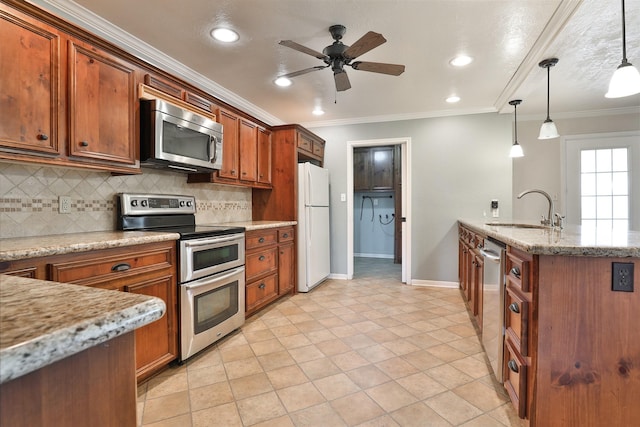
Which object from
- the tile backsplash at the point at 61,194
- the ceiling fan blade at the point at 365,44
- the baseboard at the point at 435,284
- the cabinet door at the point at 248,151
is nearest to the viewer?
the tile backsplash at the point at 61,194

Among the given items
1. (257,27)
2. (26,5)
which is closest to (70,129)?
(26,5)

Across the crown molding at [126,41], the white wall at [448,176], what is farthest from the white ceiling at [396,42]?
the white wall at [448,176]

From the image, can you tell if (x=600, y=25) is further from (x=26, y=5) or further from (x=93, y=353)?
(x=26, y=5)

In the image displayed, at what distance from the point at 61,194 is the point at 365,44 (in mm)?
2150

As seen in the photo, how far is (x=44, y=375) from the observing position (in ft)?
1.38

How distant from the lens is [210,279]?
2.30 m

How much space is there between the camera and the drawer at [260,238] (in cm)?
293

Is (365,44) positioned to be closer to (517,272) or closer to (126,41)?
(517,272)

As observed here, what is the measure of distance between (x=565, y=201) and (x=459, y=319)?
265 centimetres

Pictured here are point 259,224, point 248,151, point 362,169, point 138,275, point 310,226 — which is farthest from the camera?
point 362,169

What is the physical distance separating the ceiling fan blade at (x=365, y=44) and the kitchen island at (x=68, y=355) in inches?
75.4

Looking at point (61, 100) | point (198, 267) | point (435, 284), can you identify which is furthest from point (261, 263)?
point (435, 284)

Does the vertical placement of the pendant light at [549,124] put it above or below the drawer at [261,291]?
above

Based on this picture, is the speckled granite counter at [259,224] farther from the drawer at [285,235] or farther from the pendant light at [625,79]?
the pendant light at [625,79]
